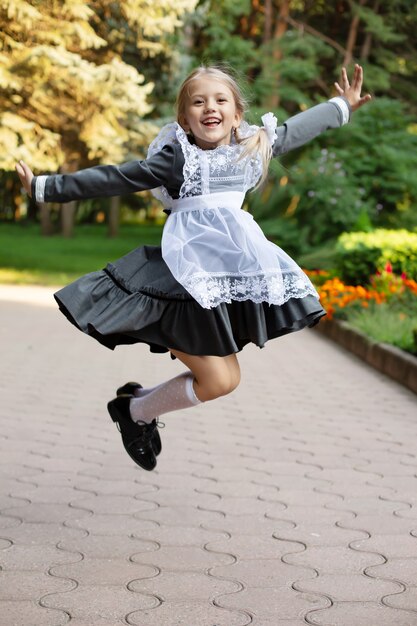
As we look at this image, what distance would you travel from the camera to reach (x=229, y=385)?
423cm

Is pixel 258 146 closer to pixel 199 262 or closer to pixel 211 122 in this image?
pixel 211 122

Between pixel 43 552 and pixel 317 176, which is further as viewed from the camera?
pixel 317 176

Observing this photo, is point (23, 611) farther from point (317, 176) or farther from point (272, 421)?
point (317, 176)

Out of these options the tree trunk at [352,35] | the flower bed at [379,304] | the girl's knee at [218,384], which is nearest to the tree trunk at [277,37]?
the tree trunk at [352,35]

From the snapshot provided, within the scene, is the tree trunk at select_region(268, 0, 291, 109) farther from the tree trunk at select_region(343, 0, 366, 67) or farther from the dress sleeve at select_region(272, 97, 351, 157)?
the dress sleeve at select_region(272, 97, 351, 157)

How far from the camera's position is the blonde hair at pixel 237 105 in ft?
14.1

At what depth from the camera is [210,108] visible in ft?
13.9

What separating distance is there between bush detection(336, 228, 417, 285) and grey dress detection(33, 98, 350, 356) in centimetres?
890

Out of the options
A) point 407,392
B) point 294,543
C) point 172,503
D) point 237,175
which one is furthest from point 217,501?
point 407,392

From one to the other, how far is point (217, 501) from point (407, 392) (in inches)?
155

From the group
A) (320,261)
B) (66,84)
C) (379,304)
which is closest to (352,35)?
(66,84)

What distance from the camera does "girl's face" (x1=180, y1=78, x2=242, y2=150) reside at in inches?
167

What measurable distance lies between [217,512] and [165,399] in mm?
553

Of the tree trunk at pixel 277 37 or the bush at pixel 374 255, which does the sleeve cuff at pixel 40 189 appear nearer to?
the bush at pixel 374 255
